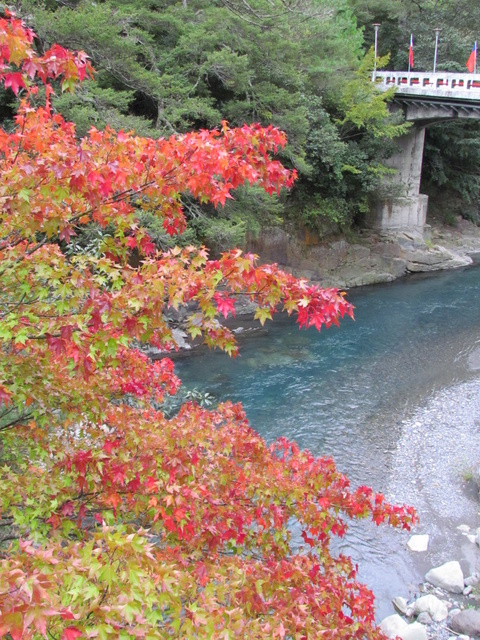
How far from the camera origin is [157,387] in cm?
508

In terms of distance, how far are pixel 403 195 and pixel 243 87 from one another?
10218 millimetres

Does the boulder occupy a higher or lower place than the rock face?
lower

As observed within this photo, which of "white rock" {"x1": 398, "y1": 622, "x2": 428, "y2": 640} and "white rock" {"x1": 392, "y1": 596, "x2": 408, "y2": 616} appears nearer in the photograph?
"white rock" {"x1": 398, "y1": 622, "x2": 428, "y2": 640}

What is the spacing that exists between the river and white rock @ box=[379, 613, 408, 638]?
244 millimetres

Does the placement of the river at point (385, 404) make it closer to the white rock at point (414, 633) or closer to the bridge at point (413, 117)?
the white rock at point (414, 633)

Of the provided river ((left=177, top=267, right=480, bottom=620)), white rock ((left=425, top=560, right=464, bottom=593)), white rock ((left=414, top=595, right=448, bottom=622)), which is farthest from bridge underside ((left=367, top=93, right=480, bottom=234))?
white rock ((left=414, top=595, right=448, bottom=622))

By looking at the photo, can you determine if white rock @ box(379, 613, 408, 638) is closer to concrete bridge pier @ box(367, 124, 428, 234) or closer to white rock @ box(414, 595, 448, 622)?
white rock @ box(414, 595, 448, 622)

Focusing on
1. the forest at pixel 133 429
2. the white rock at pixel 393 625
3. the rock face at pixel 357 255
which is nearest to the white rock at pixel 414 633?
the white rock at pixel 393 625

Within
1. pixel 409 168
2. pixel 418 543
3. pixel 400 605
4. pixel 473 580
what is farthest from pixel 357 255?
pixel 400 605

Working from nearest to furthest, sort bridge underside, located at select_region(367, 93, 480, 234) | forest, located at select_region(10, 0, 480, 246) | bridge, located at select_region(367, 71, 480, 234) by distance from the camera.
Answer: forest, located at select_region(10, 0, 480, 246)
bridge, located at select_region(367, 71, 480, 234)
bridge underside, located at select_region(367, 93, 480, 234)

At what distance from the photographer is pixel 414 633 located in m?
5.22

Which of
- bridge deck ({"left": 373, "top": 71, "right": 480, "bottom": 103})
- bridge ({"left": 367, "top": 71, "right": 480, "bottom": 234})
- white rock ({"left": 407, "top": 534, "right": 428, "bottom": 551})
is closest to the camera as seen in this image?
white rock ({"left": 407, "top": 534, "right": 428, "bottom": 551})

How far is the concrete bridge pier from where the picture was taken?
72.9 ft

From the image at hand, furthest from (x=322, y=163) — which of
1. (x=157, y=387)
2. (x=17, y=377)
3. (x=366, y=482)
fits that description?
(x=17, y=377)
